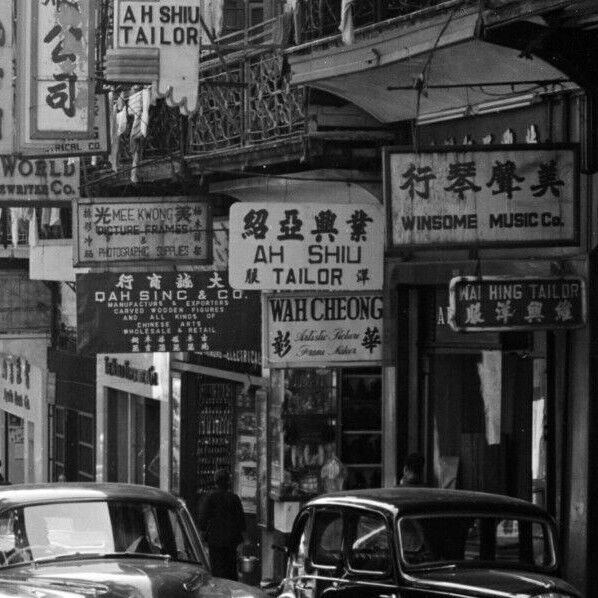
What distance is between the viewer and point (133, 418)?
26969 millimetres

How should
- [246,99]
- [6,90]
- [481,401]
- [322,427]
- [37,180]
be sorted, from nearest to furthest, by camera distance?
1. [481,401]
2. [246,99]
3. [6,90]
4. [322,427]
5. [37,180]

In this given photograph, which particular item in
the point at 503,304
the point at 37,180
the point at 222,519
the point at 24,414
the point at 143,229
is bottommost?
the point at 24,414

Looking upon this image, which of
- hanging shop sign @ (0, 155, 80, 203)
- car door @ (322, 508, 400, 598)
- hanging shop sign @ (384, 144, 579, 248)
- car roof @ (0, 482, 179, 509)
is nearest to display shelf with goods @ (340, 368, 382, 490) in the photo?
hanging shop sign @ (0, 155, 80, 203)

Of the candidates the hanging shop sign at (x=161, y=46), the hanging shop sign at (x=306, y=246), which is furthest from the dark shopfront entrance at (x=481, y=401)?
the hanging shop sign at (x=161, y=46)

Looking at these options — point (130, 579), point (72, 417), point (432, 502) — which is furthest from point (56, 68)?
point (72, 417)

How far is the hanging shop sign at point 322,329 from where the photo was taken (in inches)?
641

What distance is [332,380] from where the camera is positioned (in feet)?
64.2

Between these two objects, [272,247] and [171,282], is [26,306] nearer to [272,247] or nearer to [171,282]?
[171,282]

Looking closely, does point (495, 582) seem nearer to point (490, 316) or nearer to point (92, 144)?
point (490, 316)

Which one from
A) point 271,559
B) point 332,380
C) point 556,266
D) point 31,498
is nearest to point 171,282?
point 332,380

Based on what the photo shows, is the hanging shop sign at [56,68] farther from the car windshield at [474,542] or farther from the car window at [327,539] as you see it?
the car windshield at [474,542]

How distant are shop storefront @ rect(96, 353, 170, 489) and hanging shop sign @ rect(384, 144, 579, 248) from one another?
1175 cm

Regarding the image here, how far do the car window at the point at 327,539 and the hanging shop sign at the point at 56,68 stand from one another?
7309 mm

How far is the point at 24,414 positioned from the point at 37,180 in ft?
41.8
